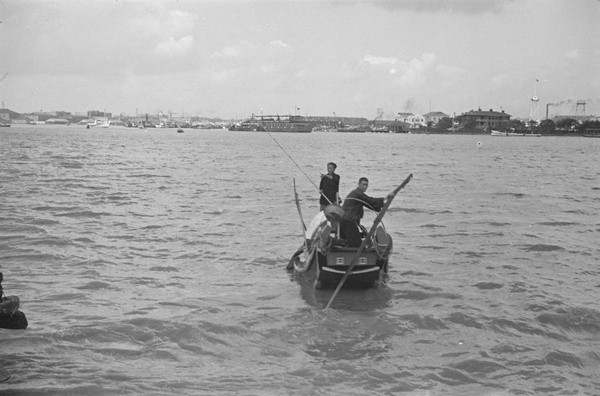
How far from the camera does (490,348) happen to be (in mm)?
10773

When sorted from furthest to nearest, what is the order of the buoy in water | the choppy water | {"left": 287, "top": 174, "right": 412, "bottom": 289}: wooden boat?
1. {"left": 287, "top": 174, "right": 412, "bottom": 289}: wooden boat
2. the choppy water
3. the buoy in water

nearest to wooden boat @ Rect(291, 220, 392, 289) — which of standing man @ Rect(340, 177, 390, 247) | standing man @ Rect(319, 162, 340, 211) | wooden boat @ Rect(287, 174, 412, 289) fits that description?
wooden boat @ Rect(287, 174, 412, 289)

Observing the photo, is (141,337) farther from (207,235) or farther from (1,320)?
(207,235)

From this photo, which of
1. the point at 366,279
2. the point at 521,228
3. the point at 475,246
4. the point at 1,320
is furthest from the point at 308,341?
the point at 521,228

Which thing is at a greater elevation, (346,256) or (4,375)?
(346,256)

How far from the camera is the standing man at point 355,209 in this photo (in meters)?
13.0

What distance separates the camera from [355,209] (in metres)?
13.3

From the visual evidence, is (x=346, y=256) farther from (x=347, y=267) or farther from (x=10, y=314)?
(x=10, y=314)

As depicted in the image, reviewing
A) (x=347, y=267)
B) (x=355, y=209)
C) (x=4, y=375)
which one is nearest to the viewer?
(x=4, y=375)

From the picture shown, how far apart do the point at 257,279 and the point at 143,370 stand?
20.0ft

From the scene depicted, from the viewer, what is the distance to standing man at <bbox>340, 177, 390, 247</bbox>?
13039 mm

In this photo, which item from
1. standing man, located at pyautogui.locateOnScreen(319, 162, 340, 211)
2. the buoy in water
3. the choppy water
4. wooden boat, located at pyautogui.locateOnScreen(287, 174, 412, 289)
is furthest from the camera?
standing man, located at pyautogui.locateOnScreen(319, 162, 340, 211)

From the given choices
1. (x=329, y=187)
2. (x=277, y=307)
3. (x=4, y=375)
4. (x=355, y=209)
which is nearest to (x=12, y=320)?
(x=4, y=375)

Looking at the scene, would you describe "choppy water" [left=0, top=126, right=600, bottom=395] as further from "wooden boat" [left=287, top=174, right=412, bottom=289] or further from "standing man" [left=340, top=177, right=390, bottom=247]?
"standing man" [left=340, top=177, right=390, bottom=247]
